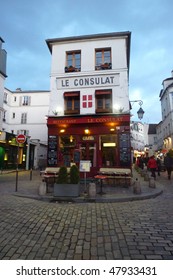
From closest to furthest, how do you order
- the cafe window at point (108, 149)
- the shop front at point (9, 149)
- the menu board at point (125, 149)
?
the menu board at point (125, 149), the cafe window at point (108, 149), the shop front at point (9, 149)

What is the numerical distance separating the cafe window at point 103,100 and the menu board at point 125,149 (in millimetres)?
2201

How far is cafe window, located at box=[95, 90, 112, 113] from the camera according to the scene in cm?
1238

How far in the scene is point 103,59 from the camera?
13.1 m

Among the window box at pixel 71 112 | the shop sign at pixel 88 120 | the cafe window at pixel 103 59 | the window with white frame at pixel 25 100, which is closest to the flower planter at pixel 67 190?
the shop sign at pixel 88 120

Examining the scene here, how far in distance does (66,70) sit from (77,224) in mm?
11533

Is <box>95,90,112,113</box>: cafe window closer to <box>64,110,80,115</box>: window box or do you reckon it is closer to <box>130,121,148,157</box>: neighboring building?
<box>64,110,80,115</box>: window box

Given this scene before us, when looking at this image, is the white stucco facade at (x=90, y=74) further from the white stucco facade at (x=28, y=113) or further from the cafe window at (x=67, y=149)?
the white stucco facade at (x=28, y=113)

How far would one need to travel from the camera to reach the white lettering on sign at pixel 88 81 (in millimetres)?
12533

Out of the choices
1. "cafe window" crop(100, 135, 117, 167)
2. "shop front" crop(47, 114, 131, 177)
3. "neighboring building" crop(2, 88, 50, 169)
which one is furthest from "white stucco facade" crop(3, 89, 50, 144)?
"cafe window" crop(100, 135, 117, 167)

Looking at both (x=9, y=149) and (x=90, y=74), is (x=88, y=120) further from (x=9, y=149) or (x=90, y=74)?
(x=9, y=149)

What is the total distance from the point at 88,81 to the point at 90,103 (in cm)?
167

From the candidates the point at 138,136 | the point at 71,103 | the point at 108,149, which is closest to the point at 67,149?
the point at 108,149
